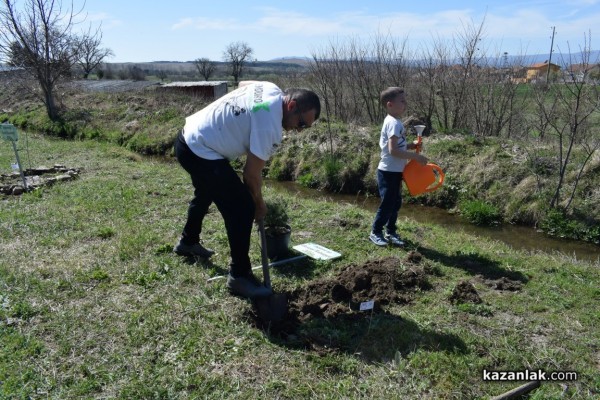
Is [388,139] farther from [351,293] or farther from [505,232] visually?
[505,232]

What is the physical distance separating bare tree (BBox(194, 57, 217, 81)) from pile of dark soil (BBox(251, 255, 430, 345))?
1730 inches

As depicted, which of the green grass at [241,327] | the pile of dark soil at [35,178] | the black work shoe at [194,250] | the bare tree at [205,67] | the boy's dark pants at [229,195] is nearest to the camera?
the green grass at [241,327]

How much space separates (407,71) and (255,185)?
425 inches

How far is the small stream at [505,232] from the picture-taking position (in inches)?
287

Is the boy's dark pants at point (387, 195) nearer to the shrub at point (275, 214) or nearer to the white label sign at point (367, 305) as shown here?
the shrub at point (275, 214)

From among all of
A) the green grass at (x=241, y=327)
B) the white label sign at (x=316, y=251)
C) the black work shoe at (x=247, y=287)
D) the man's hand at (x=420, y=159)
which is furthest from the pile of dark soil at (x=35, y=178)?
the man's hand at (x=420, y=159)

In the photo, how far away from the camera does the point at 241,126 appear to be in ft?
11.5

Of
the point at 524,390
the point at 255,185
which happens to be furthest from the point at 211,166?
the point at 524,390

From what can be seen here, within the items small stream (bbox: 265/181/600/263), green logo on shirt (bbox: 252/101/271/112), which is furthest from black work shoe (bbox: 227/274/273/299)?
small stream (bbox: 265/181/600/263)

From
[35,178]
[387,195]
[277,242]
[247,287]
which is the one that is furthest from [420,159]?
[35,178]

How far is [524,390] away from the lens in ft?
9.30

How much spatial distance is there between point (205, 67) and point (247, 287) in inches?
1794

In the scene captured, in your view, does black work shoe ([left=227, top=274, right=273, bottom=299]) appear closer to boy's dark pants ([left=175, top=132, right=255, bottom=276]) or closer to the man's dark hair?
boy's dark pants ([left=175, top=132, right=255, bottom=276])

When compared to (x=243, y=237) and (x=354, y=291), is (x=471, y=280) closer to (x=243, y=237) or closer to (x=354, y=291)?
(x=354, y=291)
